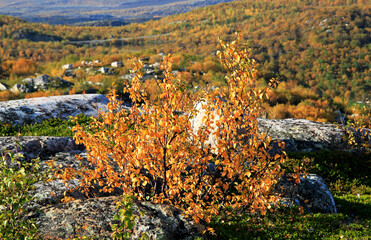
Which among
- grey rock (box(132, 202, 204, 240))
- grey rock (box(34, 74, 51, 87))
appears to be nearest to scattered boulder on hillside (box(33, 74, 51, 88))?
grey rock (box(34, 74, 51, 87))

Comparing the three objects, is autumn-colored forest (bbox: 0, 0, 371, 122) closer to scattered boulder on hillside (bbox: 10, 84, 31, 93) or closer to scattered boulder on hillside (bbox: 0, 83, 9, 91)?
scattered boulder on hillside (bbox: 10, 84, 31, 93)

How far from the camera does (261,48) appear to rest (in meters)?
66.1

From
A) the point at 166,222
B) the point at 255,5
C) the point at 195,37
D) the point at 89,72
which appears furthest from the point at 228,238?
the point at 255,5

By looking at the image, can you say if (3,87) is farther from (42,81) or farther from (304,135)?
(304,135)

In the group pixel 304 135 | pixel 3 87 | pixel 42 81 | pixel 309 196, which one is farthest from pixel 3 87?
pixel 309 196

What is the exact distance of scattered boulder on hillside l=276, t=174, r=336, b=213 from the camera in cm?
656

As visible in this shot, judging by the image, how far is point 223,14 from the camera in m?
101

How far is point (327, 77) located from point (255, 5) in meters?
64.0

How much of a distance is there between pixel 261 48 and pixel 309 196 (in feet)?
213

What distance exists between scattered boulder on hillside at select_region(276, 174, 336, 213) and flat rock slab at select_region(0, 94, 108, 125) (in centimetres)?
674

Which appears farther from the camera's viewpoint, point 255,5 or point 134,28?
point 255,5

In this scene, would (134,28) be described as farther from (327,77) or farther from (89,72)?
(89,72)

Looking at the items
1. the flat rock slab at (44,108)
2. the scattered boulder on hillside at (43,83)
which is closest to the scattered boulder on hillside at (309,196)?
the flat rock slab at (44,108)

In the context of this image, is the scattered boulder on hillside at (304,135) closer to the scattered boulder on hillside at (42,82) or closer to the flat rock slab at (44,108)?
the flat rock slab at (44,108)
